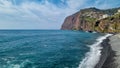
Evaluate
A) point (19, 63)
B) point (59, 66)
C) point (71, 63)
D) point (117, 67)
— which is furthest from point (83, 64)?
point (19, 63)

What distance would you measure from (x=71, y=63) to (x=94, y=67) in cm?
583

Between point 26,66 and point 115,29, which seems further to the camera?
point 115,29

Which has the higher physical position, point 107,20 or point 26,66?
point 107,20

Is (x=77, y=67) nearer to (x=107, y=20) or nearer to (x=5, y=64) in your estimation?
(x=5, y=64)

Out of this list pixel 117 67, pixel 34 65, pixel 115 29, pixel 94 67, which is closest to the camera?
pixel 117 67

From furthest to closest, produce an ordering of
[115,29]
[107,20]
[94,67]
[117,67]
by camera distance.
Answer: [107,20], [115,29], [94,67], [117,67]

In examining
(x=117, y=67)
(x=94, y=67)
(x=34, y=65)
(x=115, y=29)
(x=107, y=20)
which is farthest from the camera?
(x=107, y=20)

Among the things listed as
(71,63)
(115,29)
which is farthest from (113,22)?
(71,63)

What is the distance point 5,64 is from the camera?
38219 millimetres

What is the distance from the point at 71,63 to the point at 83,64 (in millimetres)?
2774

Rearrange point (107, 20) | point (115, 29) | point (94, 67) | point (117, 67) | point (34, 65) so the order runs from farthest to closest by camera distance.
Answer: point (107, 20) → point (115, 29) → point (34, 65) → point (94, 67) → point (117, 67)

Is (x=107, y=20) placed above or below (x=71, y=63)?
above

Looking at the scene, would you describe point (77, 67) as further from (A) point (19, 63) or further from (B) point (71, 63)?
(A) point (19, 63)

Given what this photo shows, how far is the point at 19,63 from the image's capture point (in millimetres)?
39375
